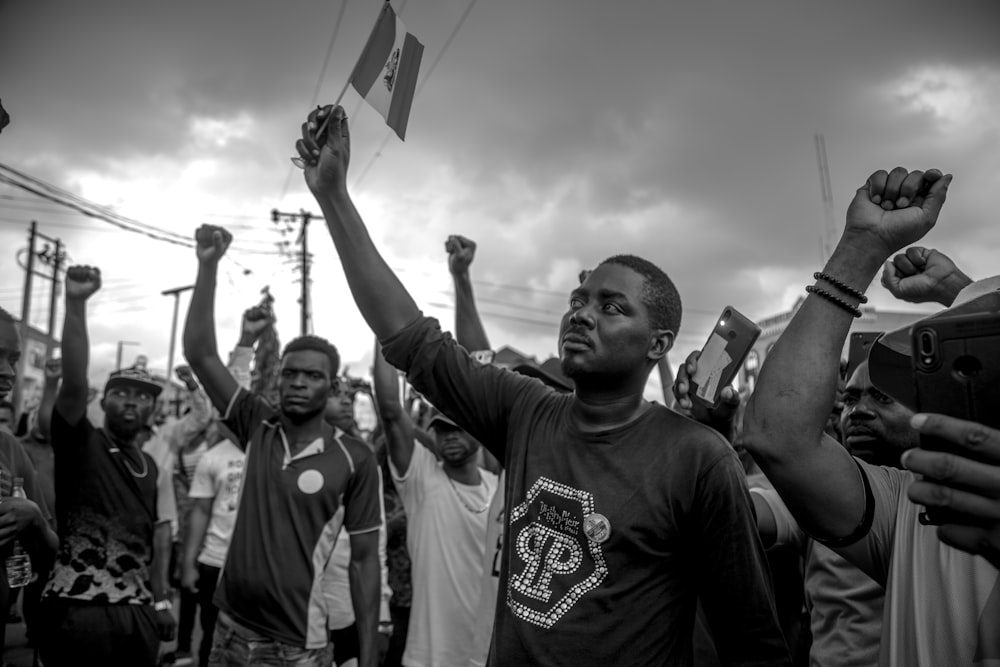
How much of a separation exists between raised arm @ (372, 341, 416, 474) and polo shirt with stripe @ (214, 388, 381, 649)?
0.91 feet

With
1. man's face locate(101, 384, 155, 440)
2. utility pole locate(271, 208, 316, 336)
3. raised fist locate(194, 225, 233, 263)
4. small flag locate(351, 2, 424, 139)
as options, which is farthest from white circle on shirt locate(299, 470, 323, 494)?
utility pole locate(271, 208, 316, 336)

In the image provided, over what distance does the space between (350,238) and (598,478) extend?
3.47ft

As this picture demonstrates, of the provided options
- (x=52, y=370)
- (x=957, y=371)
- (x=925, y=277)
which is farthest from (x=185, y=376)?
(x=957, y=371)

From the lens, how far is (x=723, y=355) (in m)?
2.19

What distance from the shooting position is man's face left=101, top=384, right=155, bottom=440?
14.7 feet

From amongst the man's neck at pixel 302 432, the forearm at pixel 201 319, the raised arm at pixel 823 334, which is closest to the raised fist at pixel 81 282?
the forearm at pixel 201 319

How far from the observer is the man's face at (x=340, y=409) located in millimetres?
6262

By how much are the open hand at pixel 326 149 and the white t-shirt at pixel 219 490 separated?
13.2ft

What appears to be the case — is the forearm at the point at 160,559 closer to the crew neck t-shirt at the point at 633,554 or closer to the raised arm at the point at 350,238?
the raised arm at the point at 350,238

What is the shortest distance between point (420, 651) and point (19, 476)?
217cm

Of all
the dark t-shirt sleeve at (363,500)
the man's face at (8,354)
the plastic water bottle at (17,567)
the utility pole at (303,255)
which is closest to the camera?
the man's face at (8,354)

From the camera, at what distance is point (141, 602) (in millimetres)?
4086

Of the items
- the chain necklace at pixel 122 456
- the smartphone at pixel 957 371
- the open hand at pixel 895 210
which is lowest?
the chain necklace at pixel 122 456

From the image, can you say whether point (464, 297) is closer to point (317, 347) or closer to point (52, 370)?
point (317, 347)
